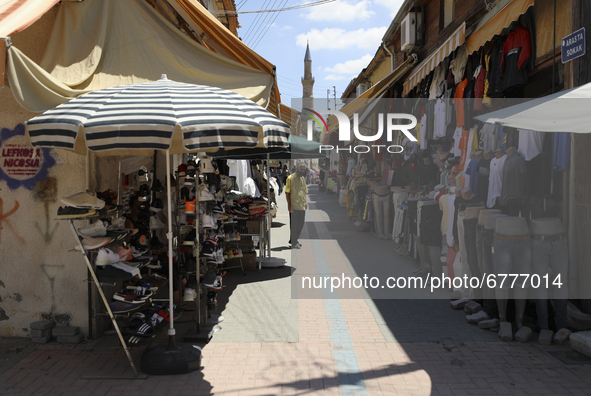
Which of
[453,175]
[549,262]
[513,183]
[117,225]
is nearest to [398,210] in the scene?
[453,175]

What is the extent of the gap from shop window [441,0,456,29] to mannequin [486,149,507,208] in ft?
18.4

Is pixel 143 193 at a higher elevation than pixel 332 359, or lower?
higher

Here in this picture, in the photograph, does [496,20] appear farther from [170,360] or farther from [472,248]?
[170,360]

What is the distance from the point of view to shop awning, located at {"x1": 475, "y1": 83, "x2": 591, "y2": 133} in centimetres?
391

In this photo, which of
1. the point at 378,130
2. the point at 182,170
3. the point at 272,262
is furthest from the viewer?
the point at 378,130

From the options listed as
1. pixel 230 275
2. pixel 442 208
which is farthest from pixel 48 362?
pixel 442 208

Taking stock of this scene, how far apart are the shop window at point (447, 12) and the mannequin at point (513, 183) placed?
5855mm

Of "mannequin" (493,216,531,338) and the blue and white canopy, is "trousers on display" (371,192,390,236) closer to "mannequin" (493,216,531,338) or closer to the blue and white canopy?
"mannequin" (493,216,531,338)

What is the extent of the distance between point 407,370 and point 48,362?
3.54 metres

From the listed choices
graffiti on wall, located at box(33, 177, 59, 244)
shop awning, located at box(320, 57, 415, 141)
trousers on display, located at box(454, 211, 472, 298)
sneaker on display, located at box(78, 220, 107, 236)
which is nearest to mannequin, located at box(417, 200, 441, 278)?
trousers on display, located at box(454, 211, 472, 298)

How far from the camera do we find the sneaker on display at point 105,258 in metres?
4.23

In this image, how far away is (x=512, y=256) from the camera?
5.29 meters

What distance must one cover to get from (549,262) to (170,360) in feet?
13.9

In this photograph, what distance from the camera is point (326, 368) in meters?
4.44
